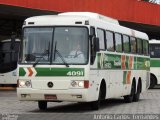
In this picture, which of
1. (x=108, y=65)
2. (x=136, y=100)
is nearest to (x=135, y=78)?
(x=136, y=100)

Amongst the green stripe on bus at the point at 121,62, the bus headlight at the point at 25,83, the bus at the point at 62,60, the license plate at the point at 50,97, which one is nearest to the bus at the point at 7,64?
the green stripe on bus at the point at 121,62

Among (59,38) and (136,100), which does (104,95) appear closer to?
(59,38)

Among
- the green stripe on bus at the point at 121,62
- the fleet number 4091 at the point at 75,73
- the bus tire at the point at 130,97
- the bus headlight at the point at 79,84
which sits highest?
the green stripe on bus at the point at 121,62

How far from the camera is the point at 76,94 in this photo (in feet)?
57.2

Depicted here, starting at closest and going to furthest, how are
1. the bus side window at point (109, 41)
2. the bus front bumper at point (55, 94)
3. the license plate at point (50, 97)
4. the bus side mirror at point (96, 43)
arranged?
1. the bus front bumper at point (55, 94)
2. the license plate at point (50, 97)
3. the bus side mirror at point (96, 43)
4. the bus side window at point (109, 41)

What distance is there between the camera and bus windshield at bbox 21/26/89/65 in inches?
699

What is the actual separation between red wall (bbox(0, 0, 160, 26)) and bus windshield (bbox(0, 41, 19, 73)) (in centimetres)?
479

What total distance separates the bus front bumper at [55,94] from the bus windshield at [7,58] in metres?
18.5

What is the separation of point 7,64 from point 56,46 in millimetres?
18711

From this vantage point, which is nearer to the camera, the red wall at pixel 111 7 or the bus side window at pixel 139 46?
the bus side window at pixel 139 46

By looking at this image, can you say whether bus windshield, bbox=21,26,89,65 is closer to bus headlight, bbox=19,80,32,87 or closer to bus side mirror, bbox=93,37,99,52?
bus side mirror, bbox=93,37,99,52

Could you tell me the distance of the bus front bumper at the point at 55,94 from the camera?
17438 millimetres

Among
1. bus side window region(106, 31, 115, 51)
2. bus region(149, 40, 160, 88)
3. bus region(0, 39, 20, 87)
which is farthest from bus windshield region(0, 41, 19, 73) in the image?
bus side window region(106, 31, 115, 51)

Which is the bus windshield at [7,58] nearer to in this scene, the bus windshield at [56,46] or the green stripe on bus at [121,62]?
the green stripe on bus at [121,62]
